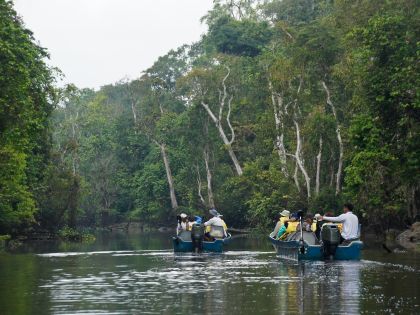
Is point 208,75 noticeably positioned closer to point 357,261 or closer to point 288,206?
point 288,206

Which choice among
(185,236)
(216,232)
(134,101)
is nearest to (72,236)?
(185,236)

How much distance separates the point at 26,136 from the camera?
46.2m

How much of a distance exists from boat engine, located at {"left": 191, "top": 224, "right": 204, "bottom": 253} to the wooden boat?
0.58ft

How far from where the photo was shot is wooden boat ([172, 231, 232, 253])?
37.1 meters

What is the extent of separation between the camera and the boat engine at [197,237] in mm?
37000

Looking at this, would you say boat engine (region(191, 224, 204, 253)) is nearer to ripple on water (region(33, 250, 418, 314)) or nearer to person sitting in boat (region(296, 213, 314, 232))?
ripple on water (region(33, 250, 418, 314))

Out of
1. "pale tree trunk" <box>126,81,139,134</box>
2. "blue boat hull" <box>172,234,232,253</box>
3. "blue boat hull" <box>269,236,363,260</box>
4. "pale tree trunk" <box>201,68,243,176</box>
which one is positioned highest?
"pale tree trunk" <box>126,81,139,134</box>

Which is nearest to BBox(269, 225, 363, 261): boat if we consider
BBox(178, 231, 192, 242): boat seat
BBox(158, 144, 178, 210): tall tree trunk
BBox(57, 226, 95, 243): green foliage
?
BBox(178, 231, 192, 242): boat seat

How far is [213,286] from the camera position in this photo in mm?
21094

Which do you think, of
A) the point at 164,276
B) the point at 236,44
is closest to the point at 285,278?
the point at 164,276

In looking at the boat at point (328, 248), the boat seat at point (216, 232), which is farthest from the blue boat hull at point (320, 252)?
the boat seat at point (216, 232)

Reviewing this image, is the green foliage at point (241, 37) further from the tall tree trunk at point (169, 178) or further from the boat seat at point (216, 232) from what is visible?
the boat seat at point (216, 232)

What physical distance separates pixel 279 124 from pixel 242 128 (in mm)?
13421

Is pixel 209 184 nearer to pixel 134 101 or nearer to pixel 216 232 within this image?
pixel 134 101
